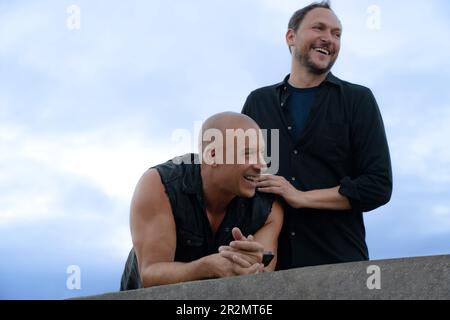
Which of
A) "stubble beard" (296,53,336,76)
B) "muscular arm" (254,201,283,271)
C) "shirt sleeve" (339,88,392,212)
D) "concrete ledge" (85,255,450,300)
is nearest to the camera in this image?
"concrete ledge" (85,255,450,300)

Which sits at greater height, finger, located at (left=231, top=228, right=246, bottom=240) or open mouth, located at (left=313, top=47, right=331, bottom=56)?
open mouth, located at (left=313, top=47, right=331, bottom=56)

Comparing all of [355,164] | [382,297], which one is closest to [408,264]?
[382,297]

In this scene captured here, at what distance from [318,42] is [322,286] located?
2.45 meters

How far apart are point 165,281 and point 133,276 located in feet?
2.32

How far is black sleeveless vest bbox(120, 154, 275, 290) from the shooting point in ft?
18.1

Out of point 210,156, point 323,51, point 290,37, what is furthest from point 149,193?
point 290,37

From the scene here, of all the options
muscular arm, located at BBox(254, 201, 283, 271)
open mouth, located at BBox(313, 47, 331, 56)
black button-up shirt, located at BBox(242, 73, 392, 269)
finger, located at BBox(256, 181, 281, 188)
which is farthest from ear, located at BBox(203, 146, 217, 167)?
open mouth, located at BBox(313, 47, 331, 56)

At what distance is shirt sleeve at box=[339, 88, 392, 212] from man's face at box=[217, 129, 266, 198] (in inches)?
30.5

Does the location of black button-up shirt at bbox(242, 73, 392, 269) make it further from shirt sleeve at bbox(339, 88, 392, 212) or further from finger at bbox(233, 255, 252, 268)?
finger at bbox(233, 255, 252, 268)

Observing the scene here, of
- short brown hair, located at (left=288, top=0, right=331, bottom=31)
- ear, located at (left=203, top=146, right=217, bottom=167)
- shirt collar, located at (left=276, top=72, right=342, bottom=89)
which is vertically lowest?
ear, located at (left=203, top=146, right=217, bottom=167)

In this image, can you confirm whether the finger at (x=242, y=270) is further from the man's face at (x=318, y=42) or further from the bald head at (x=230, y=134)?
the man's face at (x=318, y=42)
